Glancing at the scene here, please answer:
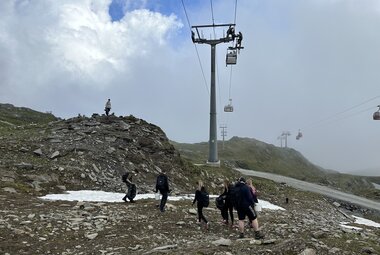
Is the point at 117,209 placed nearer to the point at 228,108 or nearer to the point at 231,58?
the point at 231,58

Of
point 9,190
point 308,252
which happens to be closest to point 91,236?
point 308,252

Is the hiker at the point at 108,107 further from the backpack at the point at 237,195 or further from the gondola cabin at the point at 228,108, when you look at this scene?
the gondola cabin at the point at 228,108

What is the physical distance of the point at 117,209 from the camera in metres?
Result: 20.8

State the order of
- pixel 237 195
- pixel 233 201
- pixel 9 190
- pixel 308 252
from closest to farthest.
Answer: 1. pixel 308 252
2. pixel 237 195
3. pixel 233 201
4. pixel 9 190

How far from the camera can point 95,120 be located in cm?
4178

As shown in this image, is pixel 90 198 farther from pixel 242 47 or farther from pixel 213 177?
pixel 242 47

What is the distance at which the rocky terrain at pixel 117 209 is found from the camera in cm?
1434

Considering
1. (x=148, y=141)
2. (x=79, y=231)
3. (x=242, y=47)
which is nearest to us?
(x=79, y=231)

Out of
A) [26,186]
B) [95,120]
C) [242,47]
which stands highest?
[242,47]

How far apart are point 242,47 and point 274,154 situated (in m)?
147

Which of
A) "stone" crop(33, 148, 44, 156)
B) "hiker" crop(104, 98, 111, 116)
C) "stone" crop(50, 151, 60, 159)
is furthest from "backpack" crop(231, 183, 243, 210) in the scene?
"hiker" crop(104, 98, 111, 116)

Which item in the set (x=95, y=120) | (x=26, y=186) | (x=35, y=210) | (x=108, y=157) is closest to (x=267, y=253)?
(x=35, y=210)

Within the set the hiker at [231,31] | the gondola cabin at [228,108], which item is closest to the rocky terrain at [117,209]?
the hiker at [231,31]

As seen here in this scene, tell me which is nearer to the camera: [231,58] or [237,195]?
[237,195]
